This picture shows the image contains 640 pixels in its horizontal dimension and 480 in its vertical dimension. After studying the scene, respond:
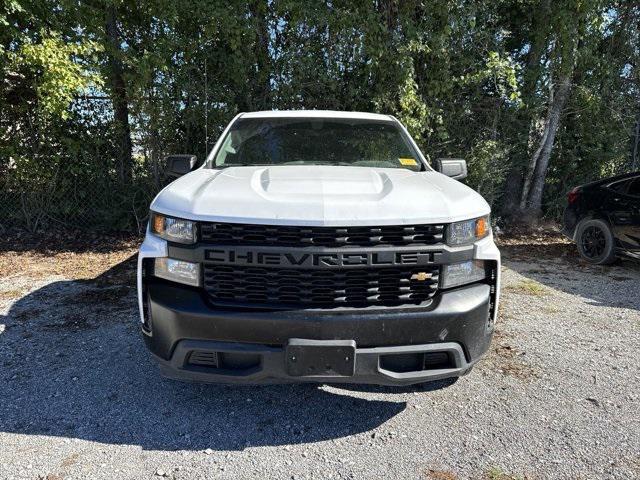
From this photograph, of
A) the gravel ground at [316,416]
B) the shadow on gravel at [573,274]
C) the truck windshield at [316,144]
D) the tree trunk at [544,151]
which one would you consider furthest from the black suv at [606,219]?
the truck windshield at [316,144]

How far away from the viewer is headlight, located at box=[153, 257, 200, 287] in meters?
2.47

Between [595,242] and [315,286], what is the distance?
5847mm

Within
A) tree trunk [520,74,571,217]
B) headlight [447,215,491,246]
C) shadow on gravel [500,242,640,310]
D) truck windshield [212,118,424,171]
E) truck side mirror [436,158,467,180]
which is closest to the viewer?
headlight [447,215,491,246]

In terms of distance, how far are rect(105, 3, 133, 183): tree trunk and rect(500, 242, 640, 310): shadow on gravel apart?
20.0 ft

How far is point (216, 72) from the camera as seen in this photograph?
294 inches

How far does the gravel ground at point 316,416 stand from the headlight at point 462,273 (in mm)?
829

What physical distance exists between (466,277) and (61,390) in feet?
8.84

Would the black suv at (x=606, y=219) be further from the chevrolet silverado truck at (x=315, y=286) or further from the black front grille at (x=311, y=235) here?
the black front grille at (x=311, y=235)

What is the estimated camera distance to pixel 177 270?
251cm

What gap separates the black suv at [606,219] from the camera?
20.1ft

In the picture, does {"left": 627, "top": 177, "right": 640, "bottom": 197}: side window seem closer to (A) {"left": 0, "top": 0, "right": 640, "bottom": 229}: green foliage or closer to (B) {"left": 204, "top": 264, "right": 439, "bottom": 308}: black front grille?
(A) {"left": 0, "top": 0, "right": 640, "bottom": 229}: green foliage

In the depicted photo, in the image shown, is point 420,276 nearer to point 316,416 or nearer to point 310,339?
point 310,339

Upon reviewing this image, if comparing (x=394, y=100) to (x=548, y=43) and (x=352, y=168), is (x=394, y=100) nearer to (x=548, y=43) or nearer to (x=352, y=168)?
(x=548, y=43)

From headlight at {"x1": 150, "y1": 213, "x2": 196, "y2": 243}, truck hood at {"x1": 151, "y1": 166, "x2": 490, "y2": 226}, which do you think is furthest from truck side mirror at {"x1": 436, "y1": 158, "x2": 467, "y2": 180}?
headlight at {"x1": 150, "y1": 213, "x2": 196, "y2": 243}
